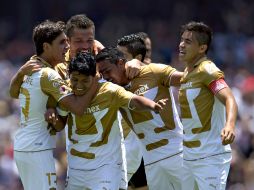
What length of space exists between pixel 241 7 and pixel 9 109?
665cm

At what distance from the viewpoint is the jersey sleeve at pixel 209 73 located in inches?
364

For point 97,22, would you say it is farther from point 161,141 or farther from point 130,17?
point 161,141

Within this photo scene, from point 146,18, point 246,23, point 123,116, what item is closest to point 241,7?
point 246,23

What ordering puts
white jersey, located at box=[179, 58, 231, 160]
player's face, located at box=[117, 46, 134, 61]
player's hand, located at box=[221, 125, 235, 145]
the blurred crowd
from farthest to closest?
the blurred crowd → player's face, located at box=[117, 46, 134, 61] → white jersey, located at box=[179, 58, 231, 160] → player's hand, located at box=[221, 125, 235, 145]

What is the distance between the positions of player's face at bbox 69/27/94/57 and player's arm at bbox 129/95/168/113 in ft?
3.67

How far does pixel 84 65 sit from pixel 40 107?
71 centimetres

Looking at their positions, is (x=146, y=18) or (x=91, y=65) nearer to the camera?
(x=91, y=65)

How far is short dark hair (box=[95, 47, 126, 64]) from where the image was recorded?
376 inches

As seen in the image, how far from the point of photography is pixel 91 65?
29.9ft

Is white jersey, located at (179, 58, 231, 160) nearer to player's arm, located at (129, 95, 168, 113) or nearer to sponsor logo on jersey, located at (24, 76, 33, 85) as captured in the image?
player's arm, located at (129, 95, 168, 113)

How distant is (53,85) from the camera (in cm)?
931

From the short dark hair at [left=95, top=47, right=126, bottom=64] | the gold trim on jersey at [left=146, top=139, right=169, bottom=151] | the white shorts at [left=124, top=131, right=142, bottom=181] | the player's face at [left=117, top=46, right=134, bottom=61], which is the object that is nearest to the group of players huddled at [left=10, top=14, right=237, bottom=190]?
the short dark hair at [left=95, top=47, right=126, bottom=64]

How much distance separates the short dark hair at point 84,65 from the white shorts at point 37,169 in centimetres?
92

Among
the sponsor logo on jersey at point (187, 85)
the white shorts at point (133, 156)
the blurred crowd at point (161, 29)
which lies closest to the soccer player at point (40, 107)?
the sponsor logo on jersey at point (187, 85)
